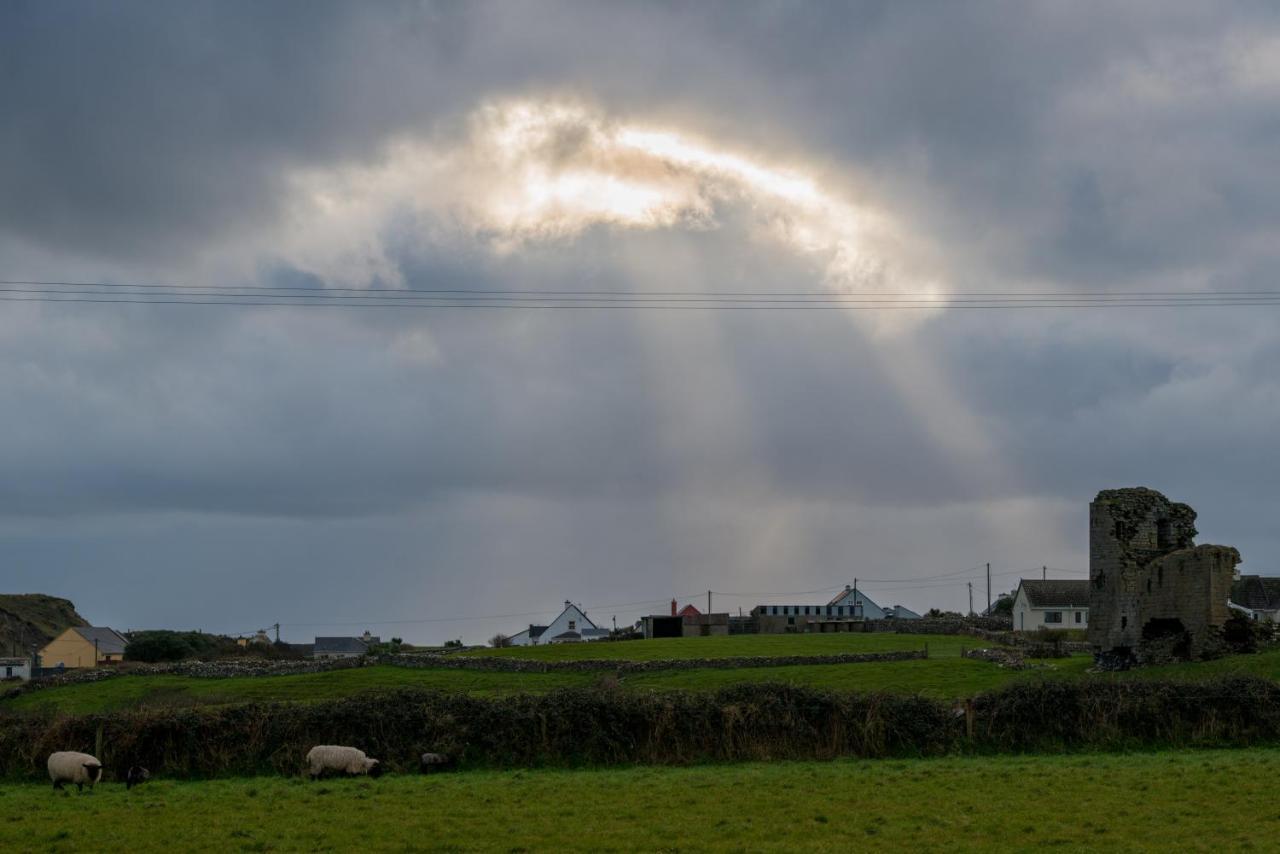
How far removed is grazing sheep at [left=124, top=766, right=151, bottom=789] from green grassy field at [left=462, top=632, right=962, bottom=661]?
30.5 metres

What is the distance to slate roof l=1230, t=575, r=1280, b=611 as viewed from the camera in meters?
102

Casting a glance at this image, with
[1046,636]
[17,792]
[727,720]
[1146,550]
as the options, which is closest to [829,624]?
[1046,636]

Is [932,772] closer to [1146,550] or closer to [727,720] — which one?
[727,720]

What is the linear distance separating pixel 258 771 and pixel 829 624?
65.1 m

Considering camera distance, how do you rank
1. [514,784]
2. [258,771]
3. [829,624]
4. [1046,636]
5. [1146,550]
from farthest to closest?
[829,624] → [1046,636] → [1146,550] → [258,771] → [514,784]

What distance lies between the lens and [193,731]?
2830cm

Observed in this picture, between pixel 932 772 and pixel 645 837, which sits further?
pixel 932 772

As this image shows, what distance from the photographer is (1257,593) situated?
341 feet

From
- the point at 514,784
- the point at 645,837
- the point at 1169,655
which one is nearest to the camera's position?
the point at 645,837

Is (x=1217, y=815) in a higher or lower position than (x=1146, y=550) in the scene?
lower

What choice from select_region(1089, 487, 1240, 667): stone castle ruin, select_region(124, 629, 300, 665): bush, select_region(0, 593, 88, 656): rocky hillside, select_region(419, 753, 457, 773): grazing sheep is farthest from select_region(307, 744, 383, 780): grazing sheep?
select_region(0, 593, 88, 656): rocky hillside

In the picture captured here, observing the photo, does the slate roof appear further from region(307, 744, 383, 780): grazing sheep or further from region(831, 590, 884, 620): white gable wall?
region(307, 744, 383, 780): grazing sheep

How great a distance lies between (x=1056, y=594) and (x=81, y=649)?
9190cm

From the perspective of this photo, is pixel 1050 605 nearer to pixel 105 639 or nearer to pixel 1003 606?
pixel 1003 606
